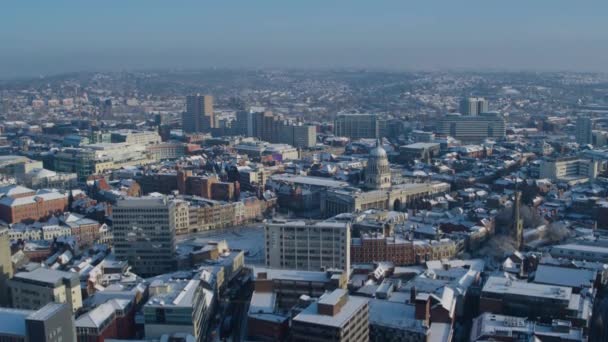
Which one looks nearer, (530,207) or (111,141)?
(530,207)

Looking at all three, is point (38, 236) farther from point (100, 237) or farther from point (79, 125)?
point (79, 125)

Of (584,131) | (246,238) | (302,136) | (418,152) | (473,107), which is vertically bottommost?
(246,238)

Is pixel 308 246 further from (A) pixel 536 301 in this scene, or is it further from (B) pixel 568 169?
(B) pixel 568 169

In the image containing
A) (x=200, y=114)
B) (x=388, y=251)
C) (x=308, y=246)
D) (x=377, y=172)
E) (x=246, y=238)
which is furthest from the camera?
(x=200, y=114)

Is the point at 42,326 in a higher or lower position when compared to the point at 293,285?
higher

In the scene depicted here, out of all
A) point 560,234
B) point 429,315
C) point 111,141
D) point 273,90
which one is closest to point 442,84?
point 273,90

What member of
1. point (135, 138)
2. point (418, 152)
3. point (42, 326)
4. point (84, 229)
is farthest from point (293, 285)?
point (135, 138)

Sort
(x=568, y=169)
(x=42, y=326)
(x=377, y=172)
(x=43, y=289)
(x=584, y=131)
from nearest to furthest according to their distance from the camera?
(x=42, y=326), (x=43, y=289), (x=377, y=172), (x=568, y=169), (x=584, y=131)
